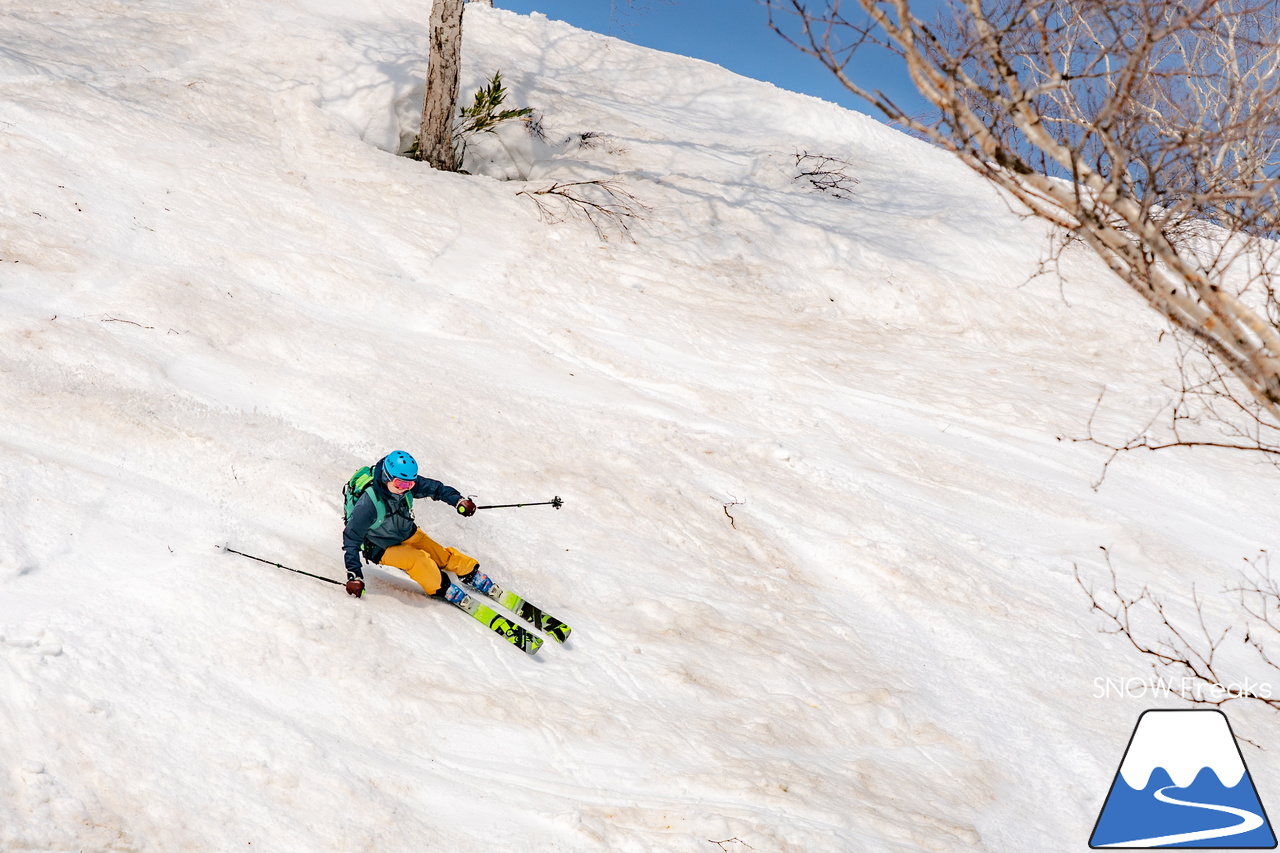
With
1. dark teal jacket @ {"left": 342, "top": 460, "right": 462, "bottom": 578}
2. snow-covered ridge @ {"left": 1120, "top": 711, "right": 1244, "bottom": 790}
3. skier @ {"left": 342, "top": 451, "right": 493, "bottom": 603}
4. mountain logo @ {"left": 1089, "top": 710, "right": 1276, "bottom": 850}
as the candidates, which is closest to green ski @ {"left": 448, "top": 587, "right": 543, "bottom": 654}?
skier @ {"left": 342, "top": 451, "right": 493, "bottom": 603}

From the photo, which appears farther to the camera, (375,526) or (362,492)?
(362,492)

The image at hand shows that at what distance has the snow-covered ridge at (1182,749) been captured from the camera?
585 cm

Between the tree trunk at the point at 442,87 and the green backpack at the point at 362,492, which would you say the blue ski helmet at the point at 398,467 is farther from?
the tree trunk at the point at 442,87

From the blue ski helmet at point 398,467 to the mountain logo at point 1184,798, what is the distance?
15.9 feet

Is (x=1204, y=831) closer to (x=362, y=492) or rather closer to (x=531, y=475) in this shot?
(x=531, y=475)

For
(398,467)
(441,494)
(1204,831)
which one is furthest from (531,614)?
(1204,831)

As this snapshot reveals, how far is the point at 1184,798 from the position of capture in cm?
539

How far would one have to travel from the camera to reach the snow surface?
4.57 m

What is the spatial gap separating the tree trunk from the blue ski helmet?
8.41 metres

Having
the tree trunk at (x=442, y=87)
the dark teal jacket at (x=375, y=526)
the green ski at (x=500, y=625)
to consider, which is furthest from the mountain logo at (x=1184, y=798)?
the tree trunk at (x=442, y=87)

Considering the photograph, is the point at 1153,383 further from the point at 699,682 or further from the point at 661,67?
the point at 661,67

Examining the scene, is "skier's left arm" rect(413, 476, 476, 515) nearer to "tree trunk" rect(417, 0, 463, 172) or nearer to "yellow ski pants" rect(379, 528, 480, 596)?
"yellow ski pants" rect(379, 528, 480, 596)

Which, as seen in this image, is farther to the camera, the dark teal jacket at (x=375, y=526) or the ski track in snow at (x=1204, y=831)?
the dark teal jacket at (x=375, y=526)

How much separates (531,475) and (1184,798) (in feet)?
16.8
